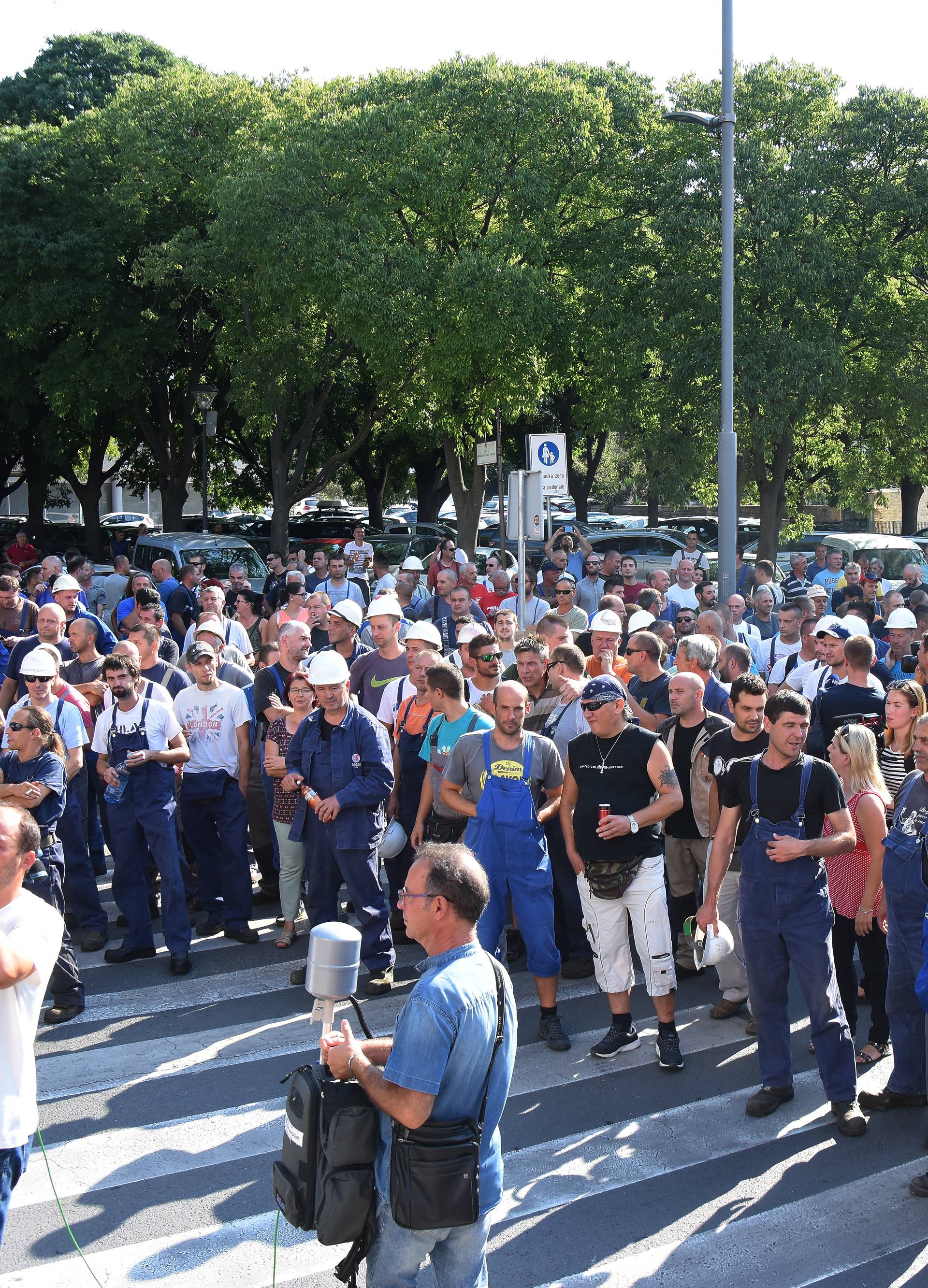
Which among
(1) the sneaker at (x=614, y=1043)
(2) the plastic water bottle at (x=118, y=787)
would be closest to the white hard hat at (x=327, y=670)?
(2) the plastic water bottle at (x=118, y=787)

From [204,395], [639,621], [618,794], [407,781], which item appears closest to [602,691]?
[618,794]

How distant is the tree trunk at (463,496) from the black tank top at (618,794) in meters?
20.9

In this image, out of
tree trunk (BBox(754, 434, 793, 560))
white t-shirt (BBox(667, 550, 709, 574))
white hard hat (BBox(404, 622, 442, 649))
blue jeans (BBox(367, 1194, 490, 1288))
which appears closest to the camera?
blue jeans (BBox(367, 1194, 490, 1288))

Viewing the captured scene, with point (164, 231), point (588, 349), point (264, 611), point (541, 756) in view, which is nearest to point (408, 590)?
point (264, 611)

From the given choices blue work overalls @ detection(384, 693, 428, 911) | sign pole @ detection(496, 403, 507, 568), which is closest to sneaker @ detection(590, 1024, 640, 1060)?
blue work overalls @ detection(384, 693, 428, 911)

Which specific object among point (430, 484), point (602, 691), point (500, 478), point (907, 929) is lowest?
point (907, 929)

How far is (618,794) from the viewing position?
6.18 metres

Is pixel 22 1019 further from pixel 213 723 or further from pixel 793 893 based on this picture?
pixel 213 723

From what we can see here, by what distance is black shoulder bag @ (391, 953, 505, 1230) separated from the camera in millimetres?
3264

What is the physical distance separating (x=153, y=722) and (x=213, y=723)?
1.75 feet

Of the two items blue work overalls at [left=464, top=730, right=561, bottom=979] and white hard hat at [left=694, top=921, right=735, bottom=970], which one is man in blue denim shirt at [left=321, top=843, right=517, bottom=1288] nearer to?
white hard hat at [left=694, top=921, right=735, bottom=970]

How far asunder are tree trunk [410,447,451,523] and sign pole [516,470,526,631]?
25.5 metres

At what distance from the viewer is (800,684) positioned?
9.83 meters

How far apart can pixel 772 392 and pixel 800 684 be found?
1292 cm
